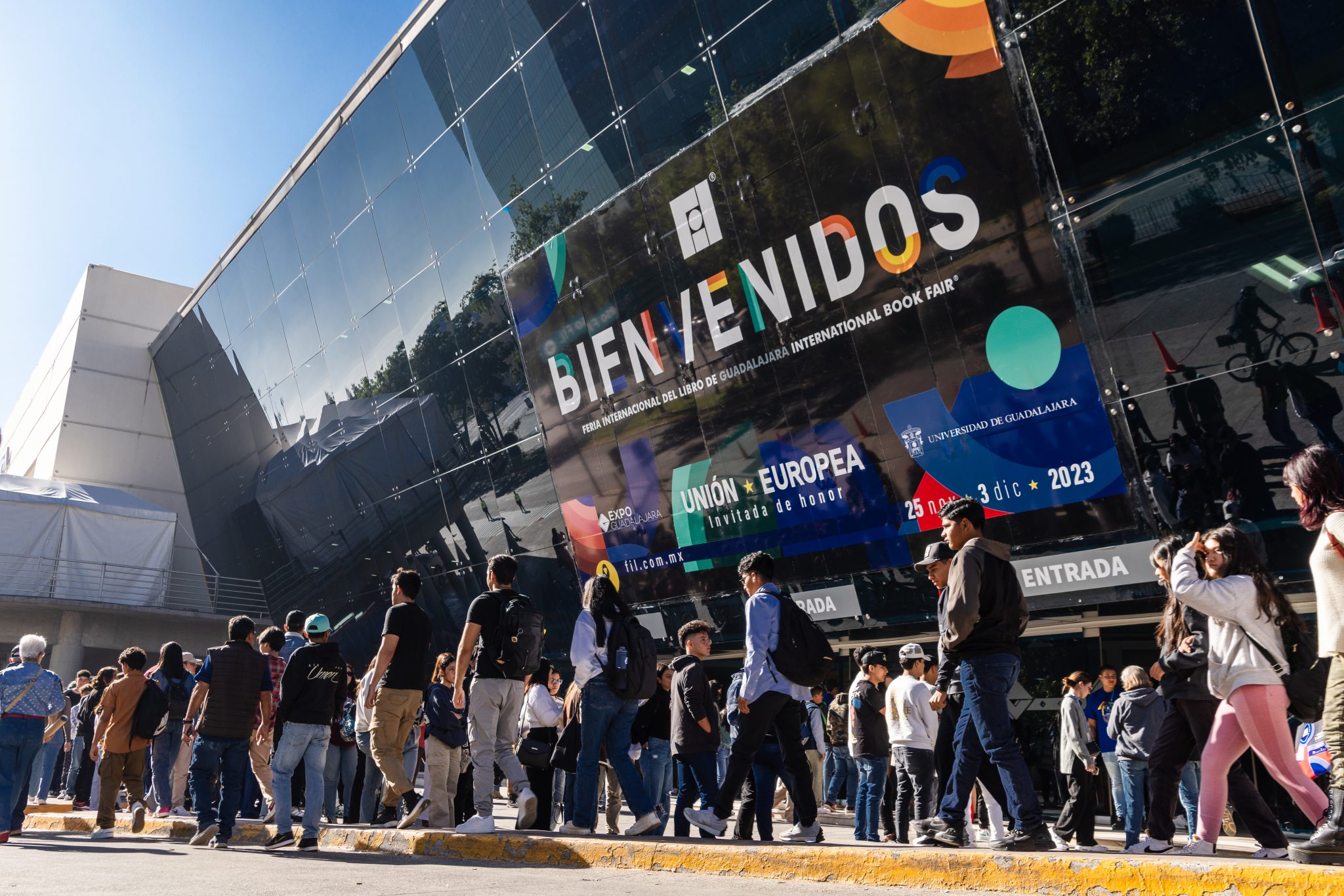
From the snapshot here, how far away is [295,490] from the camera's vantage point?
22.6m

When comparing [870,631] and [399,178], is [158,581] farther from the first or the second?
[870,631]

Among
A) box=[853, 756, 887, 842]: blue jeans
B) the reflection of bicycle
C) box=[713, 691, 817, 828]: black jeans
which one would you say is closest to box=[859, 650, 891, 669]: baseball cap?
box=[853, 756, 887, 842]: blue jeans

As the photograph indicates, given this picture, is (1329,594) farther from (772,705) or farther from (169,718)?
(169,718)

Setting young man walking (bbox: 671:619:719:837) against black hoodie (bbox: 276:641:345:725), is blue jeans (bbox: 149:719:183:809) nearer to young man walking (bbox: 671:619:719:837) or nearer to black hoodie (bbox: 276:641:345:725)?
black hoodie (bbox: 276:641:345:725)

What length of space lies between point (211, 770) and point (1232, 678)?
21.0 ft

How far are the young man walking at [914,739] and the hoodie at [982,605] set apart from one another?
238cm

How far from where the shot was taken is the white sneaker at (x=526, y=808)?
650 centimetres

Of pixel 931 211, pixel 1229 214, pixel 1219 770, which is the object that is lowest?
pixel 1219 770

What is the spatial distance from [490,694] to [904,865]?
2951 millimetres

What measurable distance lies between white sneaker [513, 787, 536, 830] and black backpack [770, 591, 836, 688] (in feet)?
6.42

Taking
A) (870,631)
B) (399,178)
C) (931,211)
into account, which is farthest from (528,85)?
(870,631)

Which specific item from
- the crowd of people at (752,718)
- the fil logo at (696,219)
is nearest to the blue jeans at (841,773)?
the crowd of people at (752,718)

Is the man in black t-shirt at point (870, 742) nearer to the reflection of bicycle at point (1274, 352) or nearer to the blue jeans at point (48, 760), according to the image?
the reflection of bicycle at point (1274, 352)

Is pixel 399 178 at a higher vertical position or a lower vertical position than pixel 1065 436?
higher
